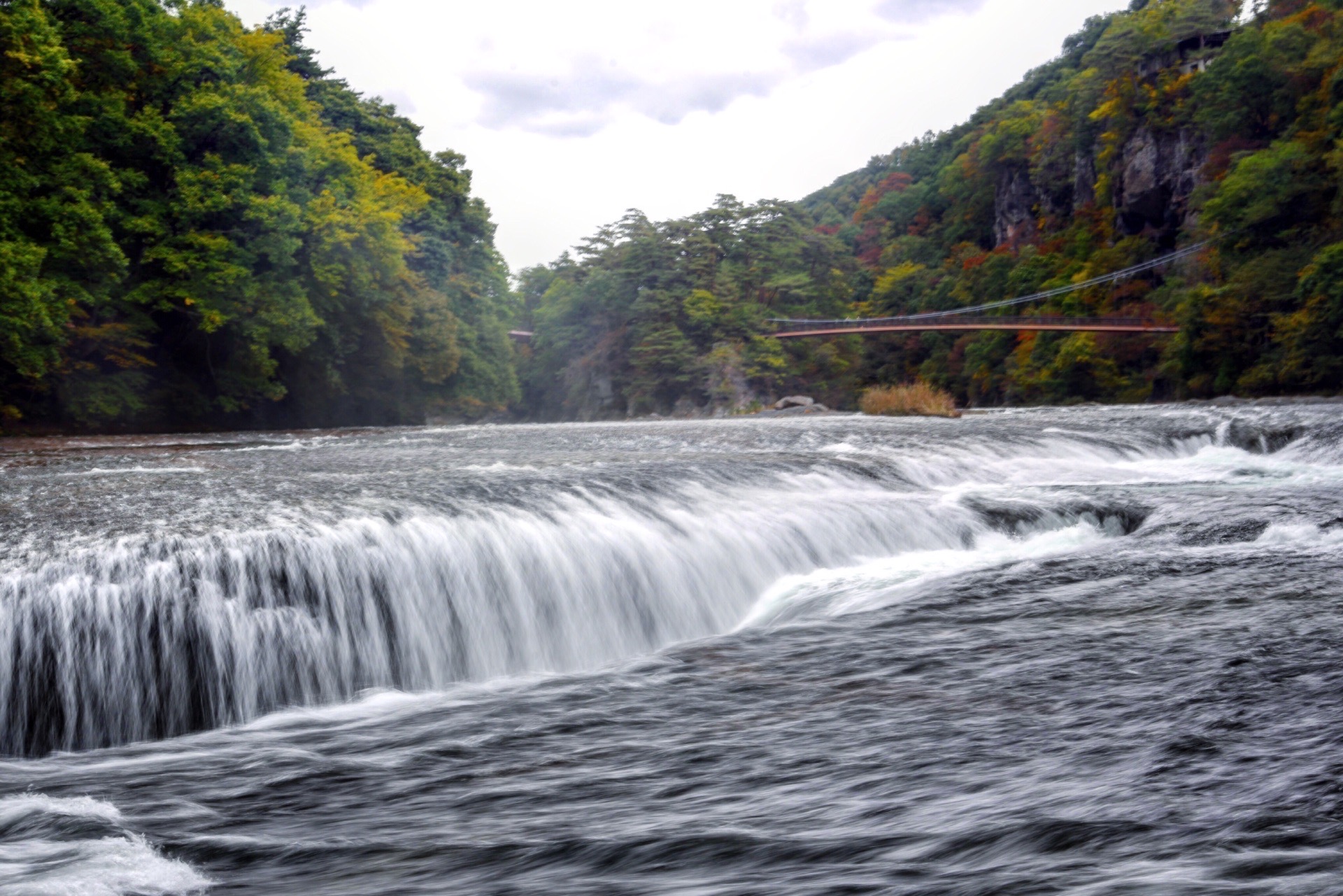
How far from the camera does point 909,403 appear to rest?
28.2 meters

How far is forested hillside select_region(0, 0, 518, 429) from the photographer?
20.9 meters

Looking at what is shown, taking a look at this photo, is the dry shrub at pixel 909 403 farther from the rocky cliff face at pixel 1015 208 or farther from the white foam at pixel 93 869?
the rocky cliff face at pixel 1015 208

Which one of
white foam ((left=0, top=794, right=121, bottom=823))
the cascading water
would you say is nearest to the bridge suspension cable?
the cascading water

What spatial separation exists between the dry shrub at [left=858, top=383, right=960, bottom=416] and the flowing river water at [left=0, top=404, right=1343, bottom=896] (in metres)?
16.6

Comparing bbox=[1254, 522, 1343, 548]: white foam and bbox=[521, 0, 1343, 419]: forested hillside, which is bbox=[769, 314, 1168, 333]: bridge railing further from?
bbox=[1254, 522, 1343, 548]: white foam

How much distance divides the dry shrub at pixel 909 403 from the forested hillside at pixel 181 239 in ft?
52.9

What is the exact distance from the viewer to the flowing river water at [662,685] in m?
2.78

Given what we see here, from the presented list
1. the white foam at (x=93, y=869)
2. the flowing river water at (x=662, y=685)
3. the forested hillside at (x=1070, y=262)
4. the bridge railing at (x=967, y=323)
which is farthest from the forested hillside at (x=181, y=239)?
the bridge railing at (x=967, y=323)

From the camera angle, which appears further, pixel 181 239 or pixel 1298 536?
pixel 181 239

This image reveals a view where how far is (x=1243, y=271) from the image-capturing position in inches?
1494

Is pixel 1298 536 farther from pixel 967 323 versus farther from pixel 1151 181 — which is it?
pixel 1151 181

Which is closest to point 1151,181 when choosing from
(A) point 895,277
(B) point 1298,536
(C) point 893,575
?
(A) point 895,277

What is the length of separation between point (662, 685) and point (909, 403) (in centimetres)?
2434

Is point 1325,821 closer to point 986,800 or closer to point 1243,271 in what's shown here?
point 986,800
